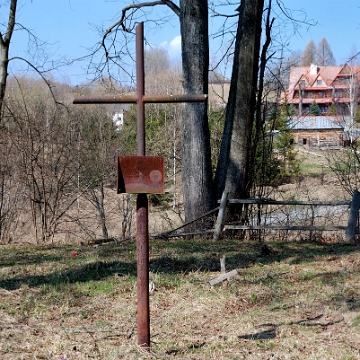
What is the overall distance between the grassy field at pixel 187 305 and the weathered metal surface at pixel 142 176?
1.35 meters

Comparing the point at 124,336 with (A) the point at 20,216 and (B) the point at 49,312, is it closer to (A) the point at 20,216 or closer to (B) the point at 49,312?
(B) the point at 49,312

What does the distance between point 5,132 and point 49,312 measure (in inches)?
471

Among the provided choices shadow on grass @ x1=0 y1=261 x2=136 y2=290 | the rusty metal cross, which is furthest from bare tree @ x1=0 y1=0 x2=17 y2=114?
the rusty metal cross

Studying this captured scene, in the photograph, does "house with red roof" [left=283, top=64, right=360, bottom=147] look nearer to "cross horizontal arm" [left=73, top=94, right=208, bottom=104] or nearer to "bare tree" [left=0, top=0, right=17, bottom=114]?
"bare tree" [left=0, top=0, right=17, bottom=114]

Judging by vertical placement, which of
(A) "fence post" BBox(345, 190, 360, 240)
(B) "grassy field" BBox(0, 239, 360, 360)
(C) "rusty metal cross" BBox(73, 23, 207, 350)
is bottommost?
(B) "grassy field" BBox(0, 239, 360, 360)

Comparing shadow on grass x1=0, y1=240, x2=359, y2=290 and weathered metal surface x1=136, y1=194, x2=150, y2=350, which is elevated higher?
weathered metal surface x1=136, y1=194, x2=150, y2=350

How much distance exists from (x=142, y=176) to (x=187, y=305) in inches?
88.3

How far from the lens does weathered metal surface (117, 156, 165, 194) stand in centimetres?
423

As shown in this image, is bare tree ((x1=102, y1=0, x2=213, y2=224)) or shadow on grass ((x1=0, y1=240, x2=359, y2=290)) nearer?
shadow on grass ((x1=0, y1=240, x2=359, y2=290))

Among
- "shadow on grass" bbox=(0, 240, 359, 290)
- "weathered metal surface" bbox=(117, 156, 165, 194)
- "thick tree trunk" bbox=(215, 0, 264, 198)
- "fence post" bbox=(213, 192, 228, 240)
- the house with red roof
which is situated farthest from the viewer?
the house with red roof

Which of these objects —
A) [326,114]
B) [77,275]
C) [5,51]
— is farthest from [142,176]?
[326,114]

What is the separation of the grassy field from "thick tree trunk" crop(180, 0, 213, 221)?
2.63m

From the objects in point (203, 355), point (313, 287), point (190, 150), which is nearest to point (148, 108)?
point (190, 150)

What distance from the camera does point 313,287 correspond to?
6.68 meters
